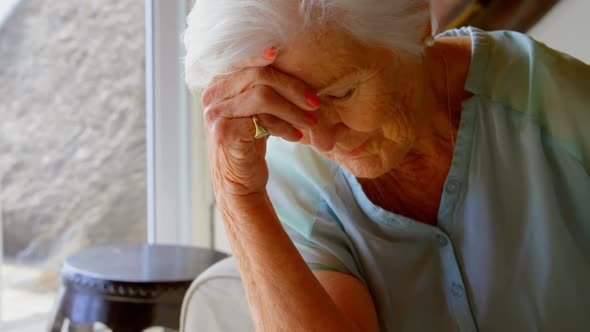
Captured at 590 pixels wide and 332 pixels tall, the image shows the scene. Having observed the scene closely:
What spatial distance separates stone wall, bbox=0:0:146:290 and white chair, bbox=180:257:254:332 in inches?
50.2

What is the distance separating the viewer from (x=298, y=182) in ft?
4.05

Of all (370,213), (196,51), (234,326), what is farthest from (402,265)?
(196,51)

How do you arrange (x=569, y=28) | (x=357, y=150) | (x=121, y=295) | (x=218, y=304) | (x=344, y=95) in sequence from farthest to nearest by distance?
(x=569, y=28), (x=121, y=295), (x=218, y=304), (x=357, y=150), (x=344, y=95)

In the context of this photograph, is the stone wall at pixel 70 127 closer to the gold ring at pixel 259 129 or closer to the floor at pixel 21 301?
the floor at pixel 21 301

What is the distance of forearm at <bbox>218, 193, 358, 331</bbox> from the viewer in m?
0.99

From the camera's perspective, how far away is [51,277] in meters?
2.41

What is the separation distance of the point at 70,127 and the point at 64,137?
5cm

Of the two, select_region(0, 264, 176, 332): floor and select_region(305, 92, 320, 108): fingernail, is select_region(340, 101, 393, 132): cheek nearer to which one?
select_region(305, 92, 320, 108): fingernail

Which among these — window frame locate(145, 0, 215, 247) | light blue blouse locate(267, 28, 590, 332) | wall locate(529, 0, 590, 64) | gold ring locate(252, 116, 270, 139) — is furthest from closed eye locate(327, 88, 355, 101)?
window frame locate(145, 0, 215, 247)

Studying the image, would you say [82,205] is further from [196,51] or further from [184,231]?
[196,51]

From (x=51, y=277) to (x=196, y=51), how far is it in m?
1.86

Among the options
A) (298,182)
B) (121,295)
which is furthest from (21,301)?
(298,182)

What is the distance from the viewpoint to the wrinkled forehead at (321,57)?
2.84ft

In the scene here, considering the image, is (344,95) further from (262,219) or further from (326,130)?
(262,219)
